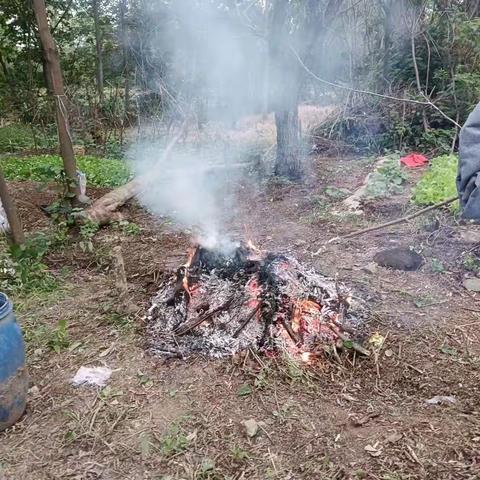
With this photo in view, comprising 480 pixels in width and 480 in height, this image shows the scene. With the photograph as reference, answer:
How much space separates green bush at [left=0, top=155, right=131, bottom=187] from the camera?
7930 millimetres

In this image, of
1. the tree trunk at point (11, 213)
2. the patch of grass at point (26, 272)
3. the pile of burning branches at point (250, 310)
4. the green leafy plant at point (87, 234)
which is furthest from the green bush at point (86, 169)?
the pile of burning branches at point (250, 310)

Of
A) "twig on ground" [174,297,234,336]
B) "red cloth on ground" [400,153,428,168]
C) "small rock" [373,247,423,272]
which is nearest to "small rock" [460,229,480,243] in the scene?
"small rock" [373,247,423,272]

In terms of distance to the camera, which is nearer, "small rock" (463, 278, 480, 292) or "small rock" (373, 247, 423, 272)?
"small rock" (463, 278, 480, 292)

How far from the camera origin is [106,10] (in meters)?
11.8

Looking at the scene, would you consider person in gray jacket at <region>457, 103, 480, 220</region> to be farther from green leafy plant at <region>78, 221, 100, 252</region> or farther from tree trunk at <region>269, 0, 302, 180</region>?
tree trunk at <region>269, 0, 302, 180</region>

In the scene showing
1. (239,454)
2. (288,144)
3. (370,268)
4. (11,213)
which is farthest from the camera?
(288,144)

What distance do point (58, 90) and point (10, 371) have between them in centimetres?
355

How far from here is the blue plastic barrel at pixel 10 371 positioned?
8.54 ft

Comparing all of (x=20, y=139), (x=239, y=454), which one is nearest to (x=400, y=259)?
(x=239, y=454)

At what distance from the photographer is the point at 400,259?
4391 millimetres

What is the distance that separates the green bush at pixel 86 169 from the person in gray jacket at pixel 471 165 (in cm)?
642

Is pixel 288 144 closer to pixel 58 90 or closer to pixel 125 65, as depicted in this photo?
pixel 58 90

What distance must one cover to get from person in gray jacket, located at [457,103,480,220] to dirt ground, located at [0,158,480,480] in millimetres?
1231

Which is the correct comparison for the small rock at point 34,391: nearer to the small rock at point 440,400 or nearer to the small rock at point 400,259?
the small rock at point 440,400
